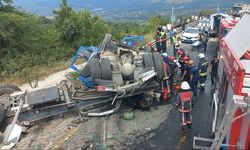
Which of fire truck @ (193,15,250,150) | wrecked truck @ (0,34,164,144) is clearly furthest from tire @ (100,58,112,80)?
fire truck @ (193,15,250,150)

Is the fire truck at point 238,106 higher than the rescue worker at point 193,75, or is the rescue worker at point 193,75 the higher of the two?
the fire truck at point 238,106

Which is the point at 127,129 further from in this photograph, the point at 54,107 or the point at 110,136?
the point at 54,107

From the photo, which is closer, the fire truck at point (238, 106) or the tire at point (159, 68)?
the fire truck at point (238, 106)

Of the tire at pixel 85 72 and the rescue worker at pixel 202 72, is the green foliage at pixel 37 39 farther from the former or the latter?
the rescue worker at pixel 202 72

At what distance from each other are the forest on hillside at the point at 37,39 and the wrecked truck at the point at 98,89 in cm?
553

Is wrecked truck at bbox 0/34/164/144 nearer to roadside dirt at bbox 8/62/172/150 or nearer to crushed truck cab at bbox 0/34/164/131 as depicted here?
crushed truck cab at bbox 0/34/164/131

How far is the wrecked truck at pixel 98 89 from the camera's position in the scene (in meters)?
8.86

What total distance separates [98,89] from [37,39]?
46.3 feet

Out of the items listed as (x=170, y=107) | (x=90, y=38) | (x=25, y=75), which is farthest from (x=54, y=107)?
(x=90, y=38)

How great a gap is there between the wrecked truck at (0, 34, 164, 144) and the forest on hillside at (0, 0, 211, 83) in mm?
5528

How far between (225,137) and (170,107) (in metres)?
4.87

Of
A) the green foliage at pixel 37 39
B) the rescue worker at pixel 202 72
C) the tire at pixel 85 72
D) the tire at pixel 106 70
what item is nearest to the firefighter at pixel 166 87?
the rescue worker at pixel 202 72

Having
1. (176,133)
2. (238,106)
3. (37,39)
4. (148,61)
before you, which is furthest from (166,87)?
(37,39)

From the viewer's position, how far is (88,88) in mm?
10273
